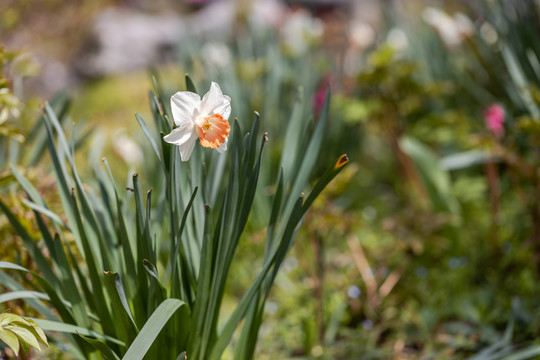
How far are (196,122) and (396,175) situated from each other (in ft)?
6.90

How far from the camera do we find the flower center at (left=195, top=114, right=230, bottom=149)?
3.00 feet

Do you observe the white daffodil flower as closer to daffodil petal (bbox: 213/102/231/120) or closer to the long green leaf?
daffodil petal (bbox: 213/102/231/120)

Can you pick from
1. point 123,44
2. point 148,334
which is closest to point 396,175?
point 148,334

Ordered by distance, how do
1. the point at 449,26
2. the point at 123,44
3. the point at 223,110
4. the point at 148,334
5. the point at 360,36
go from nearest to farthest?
the point at 148,334
the point at 223,110
the point at 449,26
the point at 360,36
the point at 123,44

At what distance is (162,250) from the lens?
1.79 m

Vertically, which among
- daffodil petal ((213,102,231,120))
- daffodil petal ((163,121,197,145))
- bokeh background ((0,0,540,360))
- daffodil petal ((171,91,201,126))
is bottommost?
bokeh background ((0,0,540,360))

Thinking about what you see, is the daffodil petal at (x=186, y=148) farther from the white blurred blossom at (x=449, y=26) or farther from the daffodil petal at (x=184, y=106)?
the white blurred blossom at (x=449, y=26)

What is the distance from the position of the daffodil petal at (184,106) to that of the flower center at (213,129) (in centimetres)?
2

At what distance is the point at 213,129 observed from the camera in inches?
36.3

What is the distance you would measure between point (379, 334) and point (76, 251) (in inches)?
40.7

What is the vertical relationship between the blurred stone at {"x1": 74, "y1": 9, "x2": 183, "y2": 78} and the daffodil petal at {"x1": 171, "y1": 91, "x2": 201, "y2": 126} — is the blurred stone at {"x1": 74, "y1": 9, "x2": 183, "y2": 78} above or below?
below

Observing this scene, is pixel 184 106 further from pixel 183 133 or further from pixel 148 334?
pixel 148 334

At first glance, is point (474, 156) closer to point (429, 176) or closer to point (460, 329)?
point (429, 176)

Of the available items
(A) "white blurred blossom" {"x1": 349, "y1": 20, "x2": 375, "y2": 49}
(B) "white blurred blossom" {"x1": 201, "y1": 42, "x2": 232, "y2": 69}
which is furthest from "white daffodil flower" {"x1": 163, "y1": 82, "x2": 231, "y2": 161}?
(A) "white blurred blossom" {"x1": 349, "y1": 20, "x2": 375, "y2": 49}
